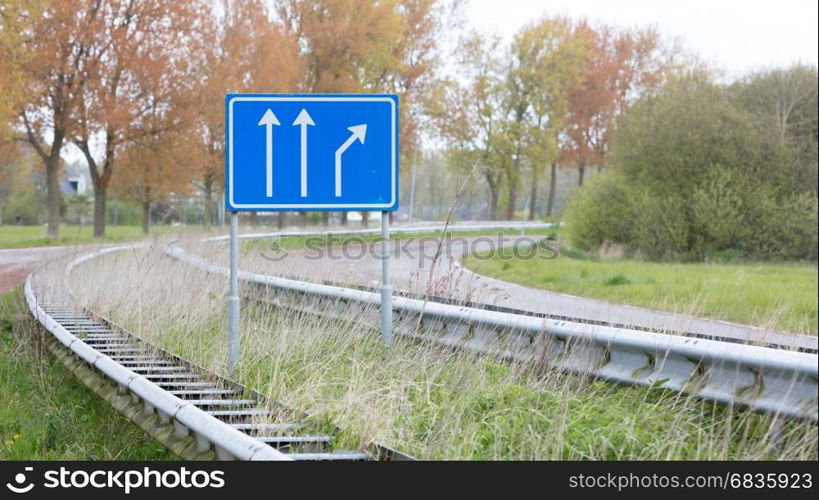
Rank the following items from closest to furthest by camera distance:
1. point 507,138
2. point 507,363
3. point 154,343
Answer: point 507,363 → point 154,343 → point 507,138

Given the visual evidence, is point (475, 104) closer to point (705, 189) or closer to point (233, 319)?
point (705, 189)

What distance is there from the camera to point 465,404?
536 cm

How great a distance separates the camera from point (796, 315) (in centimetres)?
1337

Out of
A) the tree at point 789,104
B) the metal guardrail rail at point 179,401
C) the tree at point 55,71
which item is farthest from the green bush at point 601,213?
the metal guardrail rail at point 179,401

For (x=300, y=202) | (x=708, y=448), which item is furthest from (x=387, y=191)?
(x=708, y=448)

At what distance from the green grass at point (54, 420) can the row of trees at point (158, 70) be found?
21.7 m

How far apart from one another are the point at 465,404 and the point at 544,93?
5205 centimetres

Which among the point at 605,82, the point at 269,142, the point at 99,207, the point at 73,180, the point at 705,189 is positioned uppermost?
the point at 605,82

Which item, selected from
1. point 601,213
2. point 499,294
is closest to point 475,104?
point 601,213

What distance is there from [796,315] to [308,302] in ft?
24.8

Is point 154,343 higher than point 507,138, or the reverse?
point 507,138
